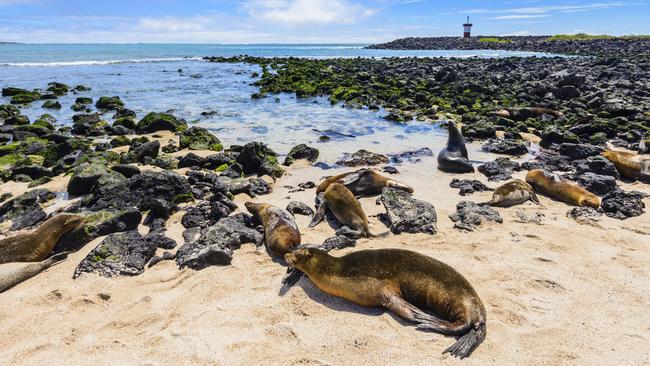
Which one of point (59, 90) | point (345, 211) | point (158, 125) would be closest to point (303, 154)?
point (345, 211)

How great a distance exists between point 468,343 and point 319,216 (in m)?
3.52

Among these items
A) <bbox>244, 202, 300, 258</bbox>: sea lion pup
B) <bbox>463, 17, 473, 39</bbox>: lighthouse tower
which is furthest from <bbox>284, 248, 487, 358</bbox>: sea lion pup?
<bbox>463, 17, 473, 39</bbox>: lighthouse tower

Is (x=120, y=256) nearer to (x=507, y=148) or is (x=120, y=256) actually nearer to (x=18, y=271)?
(x=18, y=271)

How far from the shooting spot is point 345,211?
258 inches

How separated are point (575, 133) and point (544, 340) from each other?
10835 millimetres

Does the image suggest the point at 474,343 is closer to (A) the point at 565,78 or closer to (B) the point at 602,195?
(B) the point at 602,195

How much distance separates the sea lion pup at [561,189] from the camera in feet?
23.0

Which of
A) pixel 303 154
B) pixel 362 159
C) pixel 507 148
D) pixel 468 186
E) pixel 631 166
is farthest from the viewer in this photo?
pixel 507 148

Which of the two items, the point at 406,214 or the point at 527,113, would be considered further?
the point at 527,113

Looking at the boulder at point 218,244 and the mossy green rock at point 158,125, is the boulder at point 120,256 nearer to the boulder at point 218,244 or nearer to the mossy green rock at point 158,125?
the boulder at point 218,244

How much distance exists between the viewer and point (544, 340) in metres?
3.78

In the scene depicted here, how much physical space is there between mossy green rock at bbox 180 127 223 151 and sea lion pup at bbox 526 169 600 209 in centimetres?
813

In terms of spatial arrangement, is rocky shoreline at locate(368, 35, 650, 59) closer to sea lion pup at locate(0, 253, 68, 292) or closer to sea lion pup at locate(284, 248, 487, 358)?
sea lion pup at locate(284, 248, 487, 358)

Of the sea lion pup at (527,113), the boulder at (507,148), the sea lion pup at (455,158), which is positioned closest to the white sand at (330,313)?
the sea lion pup at (455,158)
